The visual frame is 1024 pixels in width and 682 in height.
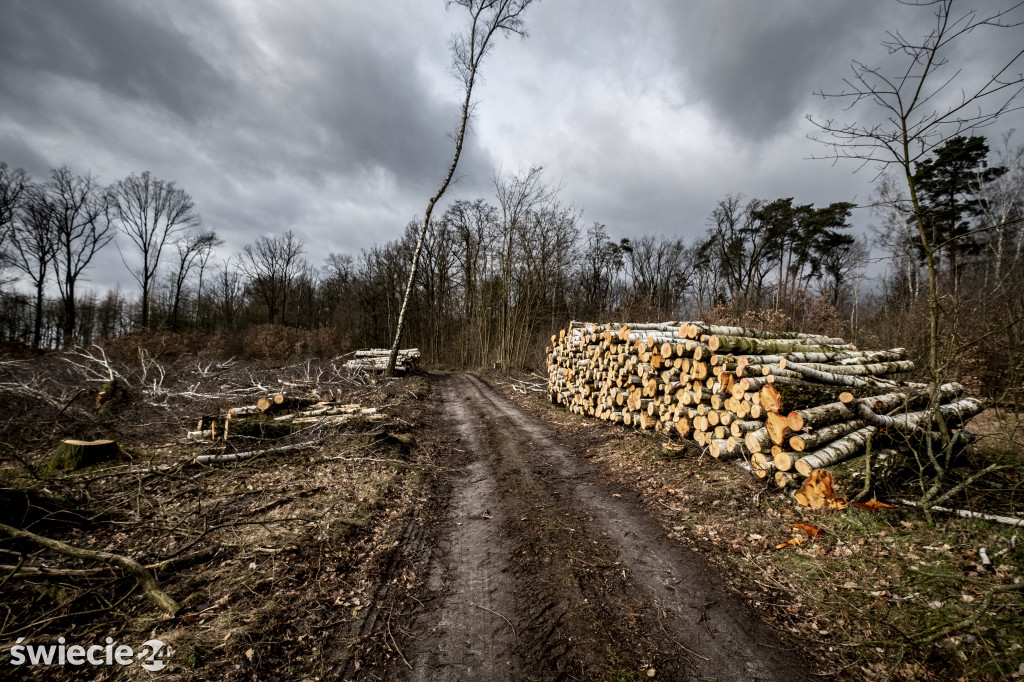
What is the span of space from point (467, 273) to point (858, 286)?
97.3 ft

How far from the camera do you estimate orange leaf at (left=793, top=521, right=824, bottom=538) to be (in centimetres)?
416

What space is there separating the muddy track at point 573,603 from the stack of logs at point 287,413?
13.9 ft

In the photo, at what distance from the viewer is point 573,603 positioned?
3291mm

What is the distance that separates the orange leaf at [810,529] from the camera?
416 cm

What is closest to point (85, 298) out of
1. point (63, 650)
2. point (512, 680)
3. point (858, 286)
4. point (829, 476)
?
point (63, 650)

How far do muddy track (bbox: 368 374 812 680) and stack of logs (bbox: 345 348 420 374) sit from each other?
13.1m

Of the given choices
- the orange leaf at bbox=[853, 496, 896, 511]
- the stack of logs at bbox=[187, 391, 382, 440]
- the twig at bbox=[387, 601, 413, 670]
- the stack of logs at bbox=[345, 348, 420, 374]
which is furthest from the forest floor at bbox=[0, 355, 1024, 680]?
the stack of logs at bbox=[345, 348, 420, 374]

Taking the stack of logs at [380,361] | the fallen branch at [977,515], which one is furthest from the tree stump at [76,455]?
the fallen branch at [977,515]

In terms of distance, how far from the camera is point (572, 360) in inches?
449

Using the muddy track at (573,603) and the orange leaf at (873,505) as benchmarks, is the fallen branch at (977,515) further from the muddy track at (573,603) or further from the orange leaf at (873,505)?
the muddy track at (573,603)

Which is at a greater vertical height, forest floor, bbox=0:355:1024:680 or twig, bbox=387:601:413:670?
forest floor, bbox=0:355:1024:680

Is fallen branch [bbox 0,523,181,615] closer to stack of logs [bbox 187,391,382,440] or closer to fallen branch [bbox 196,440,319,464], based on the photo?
fallen branch [bbox 196,440,319,464]

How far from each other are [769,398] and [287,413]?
9725mm

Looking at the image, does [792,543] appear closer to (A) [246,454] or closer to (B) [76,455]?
(A) [246,454]
